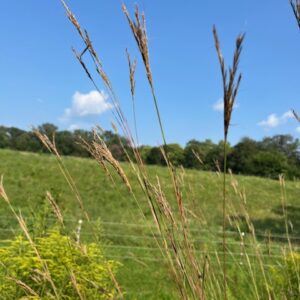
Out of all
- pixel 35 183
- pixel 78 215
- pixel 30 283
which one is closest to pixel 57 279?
pixel 30 283

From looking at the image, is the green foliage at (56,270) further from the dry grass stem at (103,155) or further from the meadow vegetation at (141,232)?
the dry grass stem at (103,155)

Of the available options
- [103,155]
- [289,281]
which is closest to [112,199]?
[289,281]

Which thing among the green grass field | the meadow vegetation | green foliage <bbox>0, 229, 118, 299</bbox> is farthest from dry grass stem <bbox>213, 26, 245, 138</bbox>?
the green grass field

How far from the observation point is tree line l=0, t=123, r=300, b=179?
6.63ft

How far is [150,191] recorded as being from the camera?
5.03 feet

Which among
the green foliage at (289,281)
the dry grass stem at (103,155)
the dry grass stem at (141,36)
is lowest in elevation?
the green foliage at (289,281)

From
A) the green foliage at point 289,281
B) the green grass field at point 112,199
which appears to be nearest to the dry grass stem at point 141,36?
the green foliage at point 289,281

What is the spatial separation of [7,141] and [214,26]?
58110 millimetres

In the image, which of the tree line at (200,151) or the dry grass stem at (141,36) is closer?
the dry grass stem at (141,36)

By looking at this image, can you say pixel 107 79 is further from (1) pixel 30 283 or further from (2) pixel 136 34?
(1) pixel 30 283

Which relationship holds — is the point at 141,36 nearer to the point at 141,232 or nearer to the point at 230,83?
the point at 230,83

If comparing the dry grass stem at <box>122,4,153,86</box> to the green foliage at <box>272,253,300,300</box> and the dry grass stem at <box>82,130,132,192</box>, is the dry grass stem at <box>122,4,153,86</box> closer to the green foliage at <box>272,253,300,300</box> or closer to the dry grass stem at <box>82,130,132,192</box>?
the dry grass stem at <box>82,130,132,192</box>

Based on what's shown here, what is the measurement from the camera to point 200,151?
8.24ft

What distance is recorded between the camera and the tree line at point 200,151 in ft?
6.63
